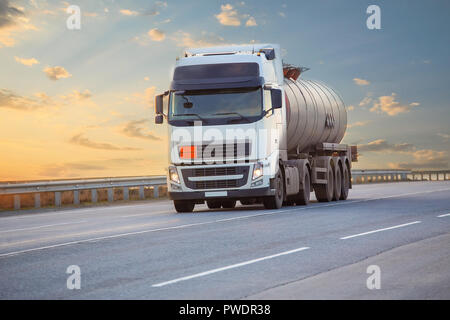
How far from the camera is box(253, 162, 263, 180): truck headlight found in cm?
1995

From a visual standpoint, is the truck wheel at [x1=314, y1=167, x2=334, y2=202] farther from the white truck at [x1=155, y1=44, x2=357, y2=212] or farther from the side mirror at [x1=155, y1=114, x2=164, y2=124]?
the side mirror at [x1=155, y1=114, x2=164, y2=124]

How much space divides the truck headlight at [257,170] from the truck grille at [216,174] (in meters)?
0.21

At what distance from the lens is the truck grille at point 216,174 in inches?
787

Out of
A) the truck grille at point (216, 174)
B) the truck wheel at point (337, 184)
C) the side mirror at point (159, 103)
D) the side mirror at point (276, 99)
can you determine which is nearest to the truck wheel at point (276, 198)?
the truck grille at point (216, 174)

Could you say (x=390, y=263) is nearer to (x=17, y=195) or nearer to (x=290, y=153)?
(x=290, y=153)

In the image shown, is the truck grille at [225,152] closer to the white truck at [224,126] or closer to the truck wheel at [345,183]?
the white truck at [224,126]

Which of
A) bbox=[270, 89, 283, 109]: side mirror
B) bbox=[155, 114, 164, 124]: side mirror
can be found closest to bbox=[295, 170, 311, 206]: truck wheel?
bbox=[270, 89, 283, 109]: side mirror

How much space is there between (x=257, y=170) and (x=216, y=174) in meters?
1.10

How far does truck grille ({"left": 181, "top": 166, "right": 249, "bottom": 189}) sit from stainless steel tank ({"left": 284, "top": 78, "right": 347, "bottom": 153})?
347cm

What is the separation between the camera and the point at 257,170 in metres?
20.0

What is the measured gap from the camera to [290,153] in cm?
2384
